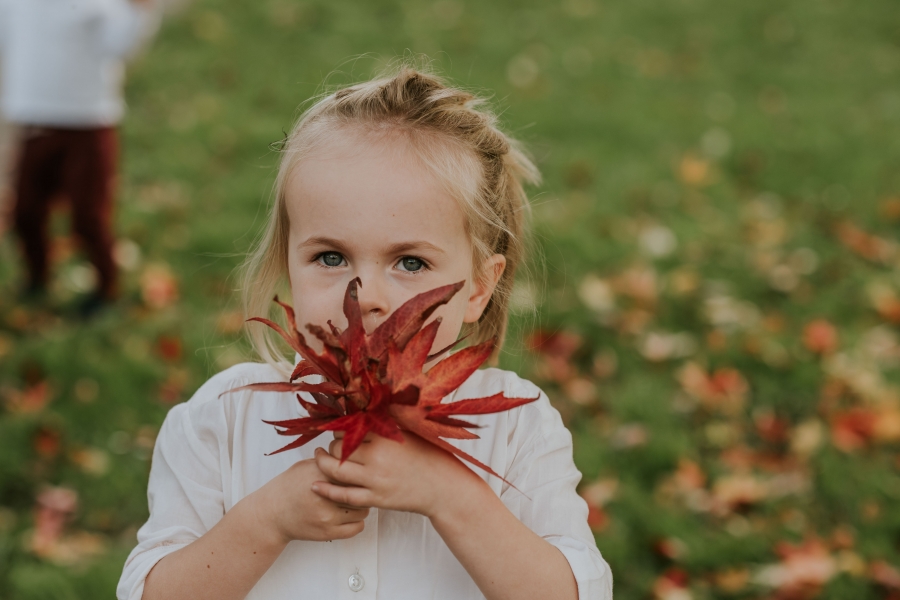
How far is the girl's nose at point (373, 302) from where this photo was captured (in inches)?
53.0

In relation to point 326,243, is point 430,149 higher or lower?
higher

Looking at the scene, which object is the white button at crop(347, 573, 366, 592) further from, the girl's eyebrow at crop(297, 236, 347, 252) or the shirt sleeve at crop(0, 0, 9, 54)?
the shirt sleeve at crop(0, 0, 9, 54)

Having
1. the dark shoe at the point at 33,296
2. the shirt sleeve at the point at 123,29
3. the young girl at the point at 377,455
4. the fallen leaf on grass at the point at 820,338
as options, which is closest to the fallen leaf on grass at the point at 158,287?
the dark shoe at the point at 33,296

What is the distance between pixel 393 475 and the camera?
124 cm

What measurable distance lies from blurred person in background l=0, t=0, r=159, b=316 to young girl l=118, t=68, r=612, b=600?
7.76ft

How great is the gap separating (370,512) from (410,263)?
0.39m

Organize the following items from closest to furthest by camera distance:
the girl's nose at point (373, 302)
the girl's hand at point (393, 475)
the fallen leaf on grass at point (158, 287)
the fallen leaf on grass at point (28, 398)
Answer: the girl's hand at point (393, 475), the girl's nose at point (373, 302), the fallen leaf on grass at point (28, 398), the fallen leaf on grass at point (158, 287)

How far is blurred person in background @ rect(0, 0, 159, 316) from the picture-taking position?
12.2 ft

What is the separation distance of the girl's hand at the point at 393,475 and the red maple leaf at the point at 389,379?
8cm

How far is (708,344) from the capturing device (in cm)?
341

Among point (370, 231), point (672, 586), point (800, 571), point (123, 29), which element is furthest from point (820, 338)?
point (123, 29)

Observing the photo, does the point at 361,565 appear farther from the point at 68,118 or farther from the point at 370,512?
the point at 68,118

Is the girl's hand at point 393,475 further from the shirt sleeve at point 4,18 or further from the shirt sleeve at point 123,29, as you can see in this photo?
the shirt sleeve at point 4,18

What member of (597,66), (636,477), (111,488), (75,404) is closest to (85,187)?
(75,404)
